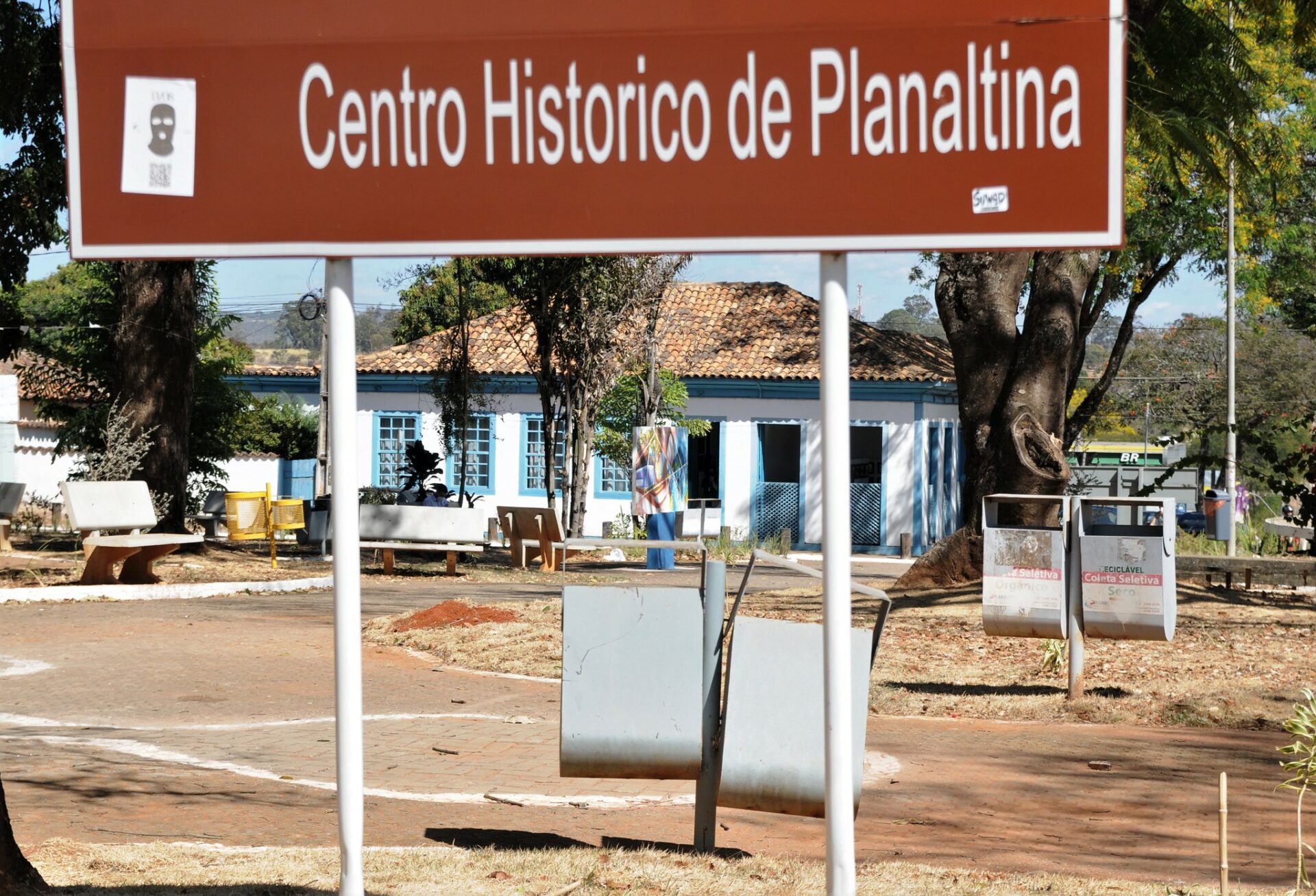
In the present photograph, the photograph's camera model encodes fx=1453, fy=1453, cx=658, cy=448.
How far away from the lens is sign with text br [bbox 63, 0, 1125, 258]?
11.1 feet

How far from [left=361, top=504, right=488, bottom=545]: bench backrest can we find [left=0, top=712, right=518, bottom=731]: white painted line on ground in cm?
1088

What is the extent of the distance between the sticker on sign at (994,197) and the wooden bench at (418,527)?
55.4ft

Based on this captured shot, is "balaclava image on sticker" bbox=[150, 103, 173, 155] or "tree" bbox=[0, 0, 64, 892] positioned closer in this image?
"balaclava image on sticker" bbox=[150, 103, 173, 155]

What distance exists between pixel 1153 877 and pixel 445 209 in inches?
150

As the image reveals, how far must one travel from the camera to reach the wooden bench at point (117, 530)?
51.9 feet

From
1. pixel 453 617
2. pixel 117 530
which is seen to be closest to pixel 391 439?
pixel 117 530

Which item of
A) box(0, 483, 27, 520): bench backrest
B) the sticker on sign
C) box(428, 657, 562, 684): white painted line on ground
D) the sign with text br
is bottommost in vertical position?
box(428, 657, 562, 684): white painted line on ground

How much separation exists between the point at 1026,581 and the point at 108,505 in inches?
455

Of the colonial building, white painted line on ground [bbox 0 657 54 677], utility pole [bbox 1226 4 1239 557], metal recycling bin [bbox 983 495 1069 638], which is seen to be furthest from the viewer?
the colonial building

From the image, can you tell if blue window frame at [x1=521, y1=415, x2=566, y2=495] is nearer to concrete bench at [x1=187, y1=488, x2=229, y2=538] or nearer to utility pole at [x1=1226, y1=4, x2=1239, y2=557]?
concrete bench at [x1=187, y1=488, x2=229, y2=538]

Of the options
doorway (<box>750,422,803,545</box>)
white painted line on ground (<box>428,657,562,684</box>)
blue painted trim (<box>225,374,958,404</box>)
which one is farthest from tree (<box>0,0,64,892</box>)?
doorway (<box>750,422,803,545</box>)

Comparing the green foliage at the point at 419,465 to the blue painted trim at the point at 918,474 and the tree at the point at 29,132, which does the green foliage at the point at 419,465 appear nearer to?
the tree at the point at 29,132

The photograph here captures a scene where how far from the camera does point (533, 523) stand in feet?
68.8

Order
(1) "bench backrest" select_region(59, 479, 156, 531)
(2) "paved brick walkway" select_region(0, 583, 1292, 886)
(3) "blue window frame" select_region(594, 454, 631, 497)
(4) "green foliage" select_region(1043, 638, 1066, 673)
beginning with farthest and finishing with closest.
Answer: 1. (3) "blue window frame" select_region(594, 454, 631, 497)
2. (1) "bench backrest" select_region(59, 479, 156, 531)
3. (4) "green foliage" select_region(1043, 638, 1066, 673)
4. (2) "paved brick walkway" select_region(0, 583, 1292, 886)
